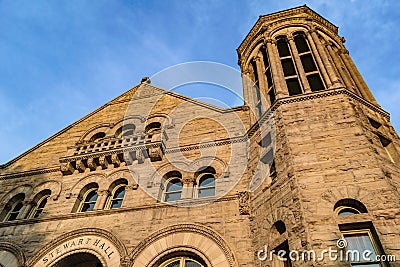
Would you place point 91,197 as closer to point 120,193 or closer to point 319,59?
point 120,193

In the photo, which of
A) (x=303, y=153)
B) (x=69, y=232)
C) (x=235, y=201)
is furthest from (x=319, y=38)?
(x=69, y=232)

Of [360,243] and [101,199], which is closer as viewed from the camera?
[360,243]

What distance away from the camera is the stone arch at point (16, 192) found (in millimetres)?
13913

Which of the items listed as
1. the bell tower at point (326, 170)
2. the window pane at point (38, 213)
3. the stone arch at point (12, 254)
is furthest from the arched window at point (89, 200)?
the bell tower at point (326, 170)

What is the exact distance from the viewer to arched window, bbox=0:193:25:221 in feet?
44.2

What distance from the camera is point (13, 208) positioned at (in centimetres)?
1391

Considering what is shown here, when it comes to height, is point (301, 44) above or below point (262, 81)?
above

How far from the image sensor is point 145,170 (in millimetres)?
13062

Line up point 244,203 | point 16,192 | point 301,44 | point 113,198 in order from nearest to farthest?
point 244,203
point 113,198
point 16,192
point 301,44

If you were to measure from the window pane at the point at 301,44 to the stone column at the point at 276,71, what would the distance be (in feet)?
4.48

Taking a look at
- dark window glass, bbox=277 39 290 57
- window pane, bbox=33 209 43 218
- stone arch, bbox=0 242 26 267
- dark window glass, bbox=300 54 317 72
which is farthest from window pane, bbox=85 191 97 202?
dark window glass, bbox=277 39 290 57

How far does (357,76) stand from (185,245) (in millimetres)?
11403

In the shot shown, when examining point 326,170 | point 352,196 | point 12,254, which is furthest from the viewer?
point 12,254

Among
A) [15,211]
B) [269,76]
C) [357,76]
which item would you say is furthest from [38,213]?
[357,76]
